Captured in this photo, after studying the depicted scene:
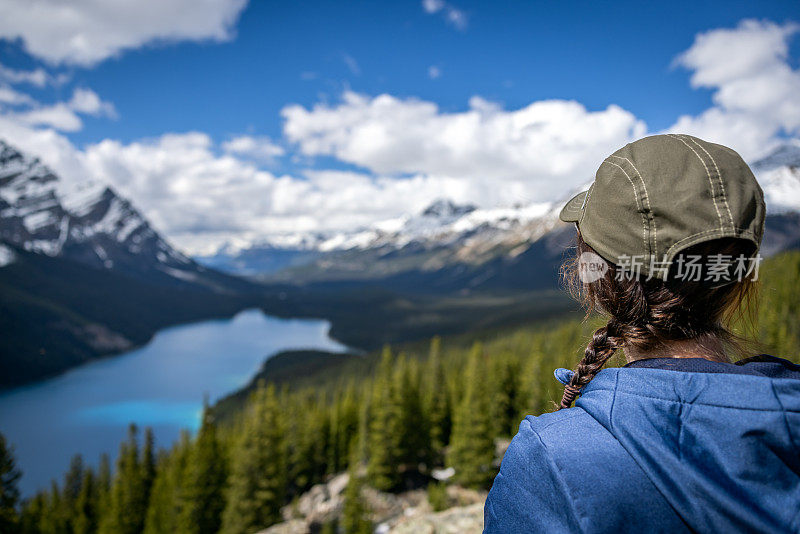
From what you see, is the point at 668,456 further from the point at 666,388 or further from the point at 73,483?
the point at 73,483

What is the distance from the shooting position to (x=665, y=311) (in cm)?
158

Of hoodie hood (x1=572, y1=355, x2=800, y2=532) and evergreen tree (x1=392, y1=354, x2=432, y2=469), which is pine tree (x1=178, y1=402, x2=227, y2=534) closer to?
evergreen tree (x1=392, y1=354, x2=432, y2=469)

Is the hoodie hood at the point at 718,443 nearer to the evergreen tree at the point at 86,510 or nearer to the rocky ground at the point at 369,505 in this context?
the rocky ground at the point at 369,505

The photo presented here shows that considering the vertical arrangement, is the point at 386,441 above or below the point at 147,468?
above

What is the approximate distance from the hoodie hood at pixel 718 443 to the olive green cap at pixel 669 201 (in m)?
0.47

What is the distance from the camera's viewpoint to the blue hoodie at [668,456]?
1.09m

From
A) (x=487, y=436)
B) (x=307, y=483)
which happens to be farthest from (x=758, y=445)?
(x=307, y=483)

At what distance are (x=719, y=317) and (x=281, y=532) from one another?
22532 mm

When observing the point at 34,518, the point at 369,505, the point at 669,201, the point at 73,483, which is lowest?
the point at 73,483

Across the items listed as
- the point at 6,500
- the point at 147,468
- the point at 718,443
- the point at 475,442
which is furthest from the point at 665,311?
the point at 147,468

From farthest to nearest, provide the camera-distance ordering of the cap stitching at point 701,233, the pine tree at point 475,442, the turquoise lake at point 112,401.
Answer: the turquoise lake at point 112,401
the pine tree at point 475,442
the cap stitching at point 701,233

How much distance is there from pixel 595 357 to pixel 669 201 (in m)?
0.74

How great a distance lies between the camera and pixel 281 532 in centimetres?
1922

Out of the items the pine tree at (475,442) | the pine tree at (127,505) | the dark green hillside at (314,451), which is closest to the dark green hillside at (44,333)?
the dark green hillside at (314,451)
